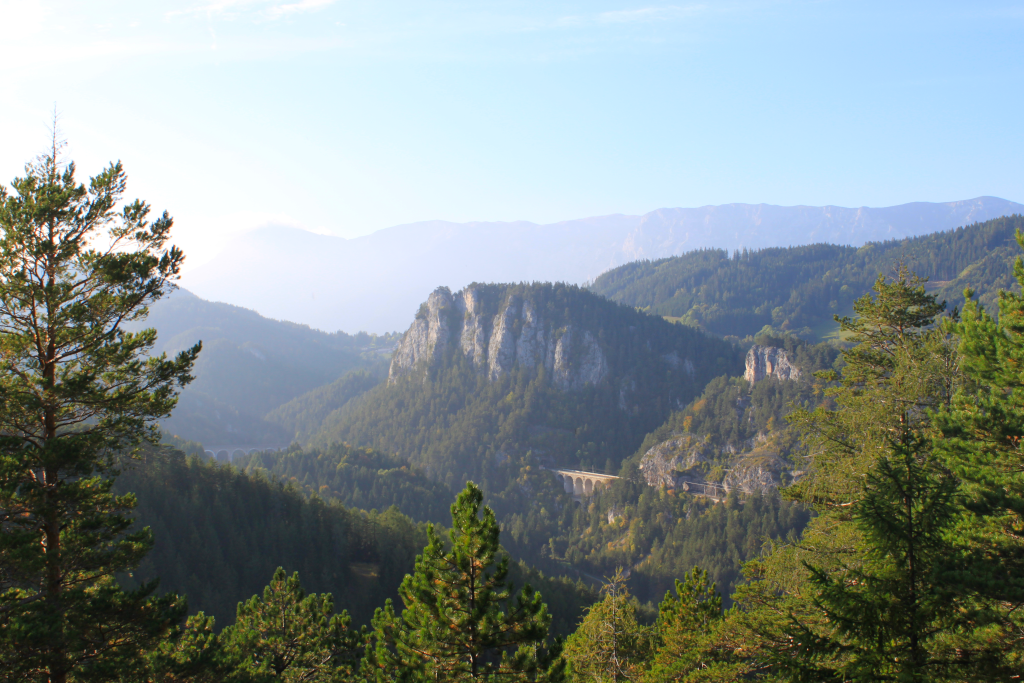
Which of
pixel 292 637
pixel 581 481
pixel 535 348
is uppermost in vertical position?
pixel 535 348

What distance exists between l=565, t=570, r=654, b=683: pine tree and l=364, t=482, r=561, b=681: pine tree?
415cm

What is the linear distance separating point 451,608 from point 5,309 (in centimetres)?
1102

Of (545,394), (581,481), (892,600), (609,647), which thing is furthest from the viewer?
(545,394)

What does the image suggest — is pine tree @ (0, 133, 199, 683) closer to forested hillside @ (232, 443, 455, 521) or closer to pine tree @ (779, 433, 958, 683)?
pine tree @ (779, 433, 958, 683)

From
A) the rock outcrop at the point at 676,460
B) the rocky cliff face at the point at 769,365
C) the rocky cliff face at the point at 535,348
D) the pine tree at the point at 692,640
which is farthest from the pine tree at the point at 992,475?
the rocky cliff face at the point at 535,348

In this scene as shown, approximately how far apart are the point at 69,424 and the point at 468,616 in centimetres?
942

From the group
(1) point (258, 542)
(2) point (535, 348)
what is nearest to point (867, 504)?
(1) point (258, 542)

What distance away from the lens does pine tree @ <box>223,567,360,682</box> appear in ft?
65.4

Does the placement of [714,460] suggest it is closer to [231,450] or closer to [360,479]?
[360,479]

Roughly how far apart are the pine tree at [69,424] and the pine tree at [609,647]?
11.6 m

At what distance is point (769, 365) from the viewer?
139 meters

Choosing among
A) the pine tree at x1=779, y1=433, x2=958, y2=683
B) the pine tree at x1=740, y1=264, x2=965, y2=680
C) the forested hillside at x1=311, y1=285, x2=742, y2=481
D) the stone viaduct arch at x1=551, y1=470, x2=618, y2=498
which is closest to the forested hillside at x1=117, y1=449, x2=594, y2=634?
the pine tree at x1=740, y1=264, x2=965, y2=680

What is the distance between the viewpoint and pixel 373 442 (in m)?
→ 184

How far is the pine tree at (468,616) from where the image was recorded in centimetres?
1321
